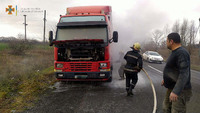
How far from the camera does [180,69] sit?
2.38m

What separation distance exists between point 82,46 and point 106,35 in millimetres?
1170

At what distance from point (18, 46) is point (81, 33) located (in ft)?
38.1

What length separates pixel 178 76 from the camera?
246 centimetres

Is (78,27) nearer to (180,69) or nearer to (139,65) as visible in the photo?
(139,65)

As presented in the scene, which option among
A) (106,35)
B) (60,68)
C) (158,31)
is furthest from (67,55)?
(158,31)

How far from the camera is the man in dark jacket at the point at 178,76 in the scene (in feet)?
7.72

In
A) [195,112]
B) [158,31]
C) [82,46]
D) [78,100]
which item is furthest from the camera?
[158,31]

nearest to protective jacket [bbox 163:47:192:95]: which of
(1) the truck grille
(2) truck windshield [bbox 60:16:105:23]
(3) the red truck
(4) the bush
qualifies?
(3) the red truck

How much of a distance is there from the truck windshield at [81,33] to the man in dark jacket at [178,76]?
3808 mm

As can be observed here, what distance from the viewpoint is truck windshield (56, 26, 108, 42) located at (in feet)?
20.4

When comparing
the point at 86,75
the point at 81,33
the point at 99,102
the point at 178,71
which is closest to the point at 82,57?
the point at 86,75

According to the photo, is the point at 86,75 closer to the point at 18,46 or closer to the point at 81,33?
the point at 81,33

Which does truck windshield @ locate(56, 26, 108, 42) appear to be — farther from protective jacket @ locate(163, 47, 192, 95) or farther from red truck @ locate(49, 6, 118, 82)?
protective jacket @ locate(163, 47, 192, 95)

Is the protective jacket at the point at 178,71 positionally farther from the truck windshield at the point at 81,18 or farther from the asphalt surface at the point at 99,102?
the truck windshield at the point at 81,18
